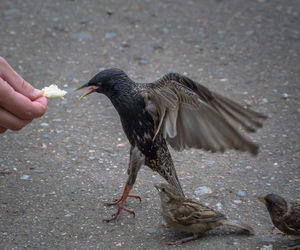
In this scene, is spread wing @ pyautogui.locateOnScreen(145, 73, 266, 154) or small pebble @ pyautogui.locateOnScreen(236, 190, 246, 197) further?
small pebble @ pyautogui.locateOnScreen(236, 190, 246, 197)

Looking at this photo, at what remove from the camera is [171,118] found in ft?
13.0

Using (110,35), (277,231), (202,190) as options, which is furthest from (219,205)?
(110,35)

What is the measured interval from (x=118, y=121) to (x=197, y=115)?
1.93 m

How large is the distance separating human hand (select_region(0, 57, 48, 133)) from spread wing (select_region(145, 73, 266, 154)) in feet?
3.04

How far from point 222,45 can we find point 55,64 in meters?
2.47

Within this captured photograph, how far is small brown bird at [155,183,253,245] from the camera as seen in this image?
3.90 m

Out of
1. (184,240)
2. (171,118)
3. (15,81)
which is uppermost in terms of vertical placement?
(15,81)

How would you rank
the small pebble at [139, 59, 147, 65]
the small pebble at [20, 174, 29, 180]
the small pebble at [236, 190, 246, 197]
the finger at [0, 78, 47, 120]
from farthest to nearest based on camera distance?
1. the small pebble at [139, 59, 147, 65]
2. the small pebble at [20, 174, 29, 180]
3. the small pebble at [236, 190, 246, 197]
4. the finger at [0, 78, 47, 120]

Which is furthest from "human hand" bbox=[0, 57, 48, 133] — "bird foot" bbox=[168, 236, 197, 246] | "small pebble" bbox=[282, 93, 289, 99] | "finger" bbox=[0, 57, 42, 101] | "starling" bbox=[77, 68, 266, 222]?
"small pebble" bbox=[282, 93, 289, 99]

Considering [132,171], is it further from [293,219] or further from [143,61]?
[143,61]

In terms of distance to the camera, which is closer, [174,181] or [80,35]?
[174,181]

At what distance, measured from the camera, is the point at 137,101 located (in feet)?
13.6

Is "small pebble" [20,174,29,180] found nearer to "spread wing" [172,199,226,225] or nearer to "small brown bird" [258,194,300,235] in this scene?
"spread wing" [172,199,226,225]

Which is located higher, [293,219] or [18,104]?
[18,104]
